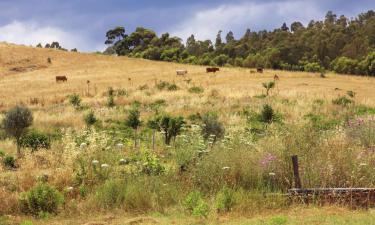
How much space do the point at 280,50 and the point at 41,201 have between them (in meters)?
66.0

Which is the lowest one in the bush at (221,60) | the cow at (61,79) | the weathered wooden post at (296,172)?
the cow at (61,79)

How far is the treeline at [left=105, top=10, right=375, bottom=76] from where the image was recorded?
65.6m

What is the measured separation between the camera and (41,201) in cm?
859

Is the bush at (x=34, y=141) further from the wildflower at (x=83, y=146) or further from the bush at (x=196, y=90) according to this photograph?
the bush at (x=196, y=90)

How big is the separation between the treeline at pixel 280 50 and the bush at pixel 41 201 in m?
54.3

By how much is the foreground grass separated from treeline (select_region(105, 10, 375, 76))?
176ft

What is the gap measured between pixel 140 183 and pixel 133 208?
546 mm

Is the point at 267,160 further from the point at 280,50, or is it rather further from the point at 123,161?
the point at 280,50

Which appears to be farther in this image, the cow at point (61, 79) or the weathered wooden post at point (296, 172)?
the cow at point (61, 79)

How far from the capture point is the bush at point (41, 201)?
859 centimetres

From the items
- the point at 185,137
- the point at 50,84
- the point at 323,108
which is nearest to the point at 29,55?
the point at 50,84

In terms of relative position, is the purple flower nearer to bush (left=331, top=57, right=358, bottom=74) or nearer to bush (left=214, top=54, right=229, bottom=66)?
bush (left=331, top=57, right=358, bottom=74)

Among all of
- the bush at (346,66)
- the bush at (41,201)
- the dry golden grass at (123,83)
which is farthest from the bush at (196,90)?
the bush at (346,66)

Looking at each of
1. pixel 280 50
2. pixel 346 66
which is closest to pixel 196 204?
pixel 346 66
